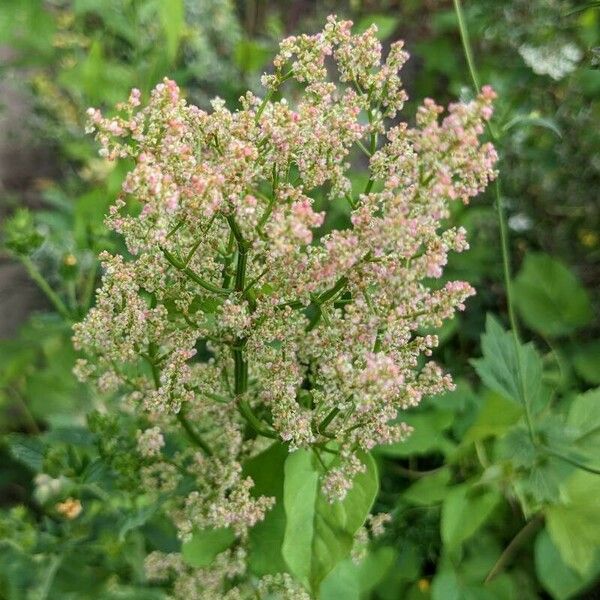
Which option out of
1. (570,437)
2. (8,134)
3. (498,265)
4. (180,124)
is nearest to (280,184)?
(180,124)

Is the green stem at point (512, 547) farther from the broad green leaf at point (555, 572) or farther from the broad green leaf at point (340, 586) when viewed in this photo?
the broad green leaf at point (340, 586)

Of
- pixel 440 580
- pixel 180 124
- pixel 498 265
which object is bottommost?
pixel 440 580

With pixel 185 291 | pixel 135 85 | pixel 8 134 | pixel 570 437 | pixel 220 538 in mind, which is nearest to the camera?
pixel 185 291

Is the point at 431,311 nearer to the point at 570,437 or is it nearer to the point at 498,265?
the point at 570,437

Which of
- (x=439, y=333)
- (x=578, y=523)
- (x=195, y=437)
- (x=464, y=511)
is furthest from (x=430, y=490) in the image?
(x=195, y=437)

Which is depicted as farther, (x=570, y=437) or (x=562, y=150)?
(x=562, y=150)

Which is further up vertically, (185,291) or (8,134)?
(8,134)

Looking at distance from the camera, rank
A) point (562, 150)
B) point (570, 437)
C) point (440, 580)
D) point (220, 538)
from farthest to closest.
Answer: point (562, 150) < point (440, 580) < point (570, 437) < point (220, 538)
